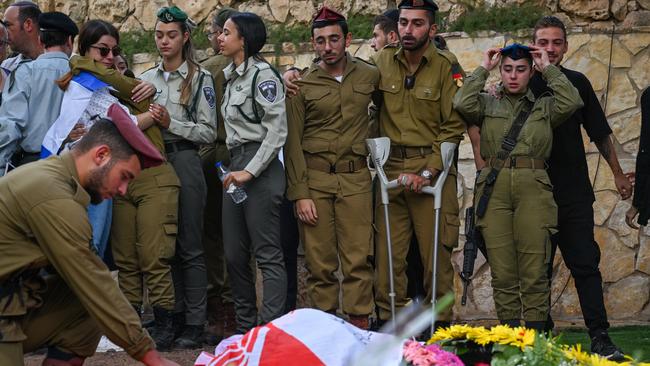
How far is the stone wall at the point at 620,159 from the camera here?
9.07m

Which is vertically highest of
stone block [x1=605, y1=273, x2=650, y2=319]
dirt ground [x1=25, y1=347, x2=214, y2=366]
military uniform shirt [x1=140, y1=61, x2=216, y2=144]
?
military uniform shirt [x1=140, y1=61, x2=216, y2=144]

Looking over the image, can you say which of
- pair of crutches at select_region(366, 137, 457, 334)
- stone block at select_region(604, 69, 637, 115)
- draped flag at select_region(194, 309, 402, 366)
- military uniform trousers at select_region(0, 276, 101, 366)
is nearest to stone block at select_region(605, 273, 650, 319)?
stone block at select_region(604, 69, 637, 115)

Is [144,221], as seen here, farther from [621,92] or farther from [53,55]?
[621,92]

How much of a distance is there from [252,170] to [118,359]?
1424 mm

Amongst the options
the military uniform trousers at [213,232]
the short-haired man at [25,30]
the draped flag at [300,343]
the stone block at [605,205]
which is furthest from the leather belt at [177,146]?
the stone block at [605,205]

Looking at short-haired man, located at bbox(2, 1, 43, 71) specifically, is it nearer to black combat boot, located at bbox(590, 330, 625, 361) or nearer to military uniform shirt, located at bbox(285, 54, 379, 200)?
military uniform shirt, located at bbox(285, 54, 379, 200)

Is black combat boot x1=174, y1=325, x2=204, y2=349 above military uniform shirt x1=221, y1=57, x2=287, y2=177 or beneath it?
beneath

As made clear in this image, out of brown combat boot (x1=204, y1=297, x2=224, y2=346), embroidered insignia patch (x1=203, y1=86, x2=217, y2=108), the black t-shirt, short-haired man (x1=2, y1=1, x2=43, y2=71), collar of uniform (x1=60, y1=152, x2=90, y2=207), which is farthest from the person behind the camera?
brown combat boot (x1=204, y1=297, x2=224, y2=346)

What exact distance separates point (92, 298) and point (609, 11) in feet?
18.7

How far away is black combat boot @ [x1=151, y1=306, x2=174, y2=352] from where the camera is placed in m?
7.23

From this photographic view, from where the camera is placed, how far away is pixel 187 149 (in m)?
7.49

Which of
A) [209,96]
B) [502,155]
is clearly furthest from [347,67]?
[502,155]

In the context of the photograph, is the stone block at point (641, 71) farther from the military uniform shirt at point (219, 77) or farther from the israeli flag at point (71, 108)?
the israeli flag at point (71, 108)

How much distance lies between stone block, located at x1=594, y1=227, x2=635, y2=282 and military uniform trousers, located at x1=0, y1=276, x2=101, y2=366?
5.10m
